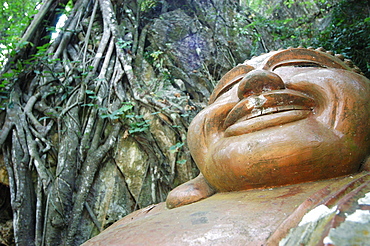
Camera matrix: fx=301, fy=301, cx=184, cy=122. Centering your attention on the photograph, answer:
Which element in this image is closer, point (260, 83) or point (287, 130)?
point (287, 130)

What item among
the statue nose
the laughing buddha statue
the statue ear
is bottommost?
the statue ear

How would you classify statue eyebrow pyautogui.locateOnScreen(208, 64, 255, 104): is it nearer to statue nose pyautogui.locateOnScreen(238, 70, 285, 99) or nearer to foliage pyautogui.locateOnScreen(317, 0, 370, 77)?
statue nose pyautogui.locateOnScreen(238, 70, 285, 99)

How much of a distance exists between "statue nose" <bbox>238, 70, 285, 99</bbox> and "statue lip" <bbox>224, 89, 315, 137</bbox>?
43 mm

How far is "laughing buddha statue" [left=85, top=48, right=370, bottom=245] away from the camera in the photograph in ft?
3.71

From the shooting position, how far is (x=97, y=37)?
15.2 feet

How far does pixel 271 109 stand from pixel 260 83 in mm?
160

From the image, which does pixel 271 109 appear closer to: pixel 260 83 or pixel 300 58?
pixel 260 83

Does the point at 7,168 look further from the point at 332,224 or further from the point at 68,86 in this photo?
the point at 332,224

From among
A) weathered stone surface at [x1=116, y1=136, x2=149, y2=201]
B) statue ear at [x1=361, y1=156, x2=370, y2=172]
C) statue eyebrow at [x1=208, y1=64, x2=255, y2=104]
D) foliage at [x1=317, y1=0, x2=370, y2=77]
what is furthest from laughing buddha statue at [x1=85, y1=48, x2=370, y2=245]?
foliage at [x1=317, y1=0, x2=370, y2=77]

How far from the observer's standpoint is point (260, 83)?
5.45 ft

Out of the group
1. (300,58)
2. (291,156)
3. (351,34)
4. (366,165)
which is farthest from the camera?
(351,34)

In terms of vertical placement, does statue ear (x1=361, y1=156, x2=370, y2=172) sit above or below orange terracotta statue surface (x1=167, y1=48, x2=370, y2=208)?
below

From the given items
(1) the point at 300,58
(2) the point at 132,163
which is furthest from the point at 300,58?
(2) the point at 132,163

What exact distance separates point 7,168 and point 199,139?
2.63m
